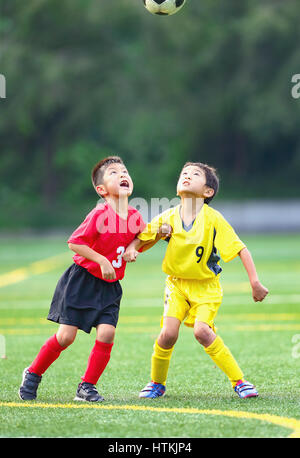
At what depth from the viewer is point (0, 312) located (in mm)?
Result: 9930

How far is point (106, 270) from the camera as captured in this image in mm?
4594

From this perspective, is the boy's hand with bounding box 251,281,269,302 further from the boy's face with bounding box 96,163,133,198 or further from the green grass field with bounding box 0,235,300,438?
the boy's face with bounding box 96,163,133,198

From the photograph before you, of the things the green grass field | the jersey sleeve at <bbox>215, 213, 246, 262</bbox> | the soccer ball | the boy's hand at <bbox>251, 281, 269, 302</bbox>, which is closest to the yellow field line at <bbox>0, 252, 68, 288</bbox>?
the green grass field

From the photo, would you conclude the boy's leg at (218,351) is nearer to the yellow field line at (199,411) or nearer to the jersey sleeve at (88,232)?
the yellow field line at (199,411)

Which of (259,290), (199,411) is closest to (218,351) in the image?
(259,290)

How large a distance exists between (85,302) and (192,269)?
0.65m

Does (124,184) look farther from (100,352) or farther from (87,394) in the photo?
(87,394)

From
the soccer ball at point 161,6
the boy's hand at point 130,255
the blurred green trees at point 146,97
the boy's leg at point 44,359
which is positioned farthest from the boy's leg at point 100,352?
the blurred green trees at point 146,97

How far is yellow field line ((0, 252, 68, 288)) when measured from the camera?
1487 cm

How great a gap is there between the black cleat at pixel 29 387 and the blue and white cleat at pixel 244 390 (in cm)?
114

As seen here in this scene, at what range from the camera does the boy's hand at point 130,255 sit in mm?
4721

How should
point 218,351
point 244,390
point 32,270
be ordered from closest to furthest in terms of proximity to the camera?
point 244,390 < point 218,351 < point 32,270

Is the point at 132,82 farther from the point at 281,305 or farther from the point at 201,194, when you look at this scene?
the point at 201,194
